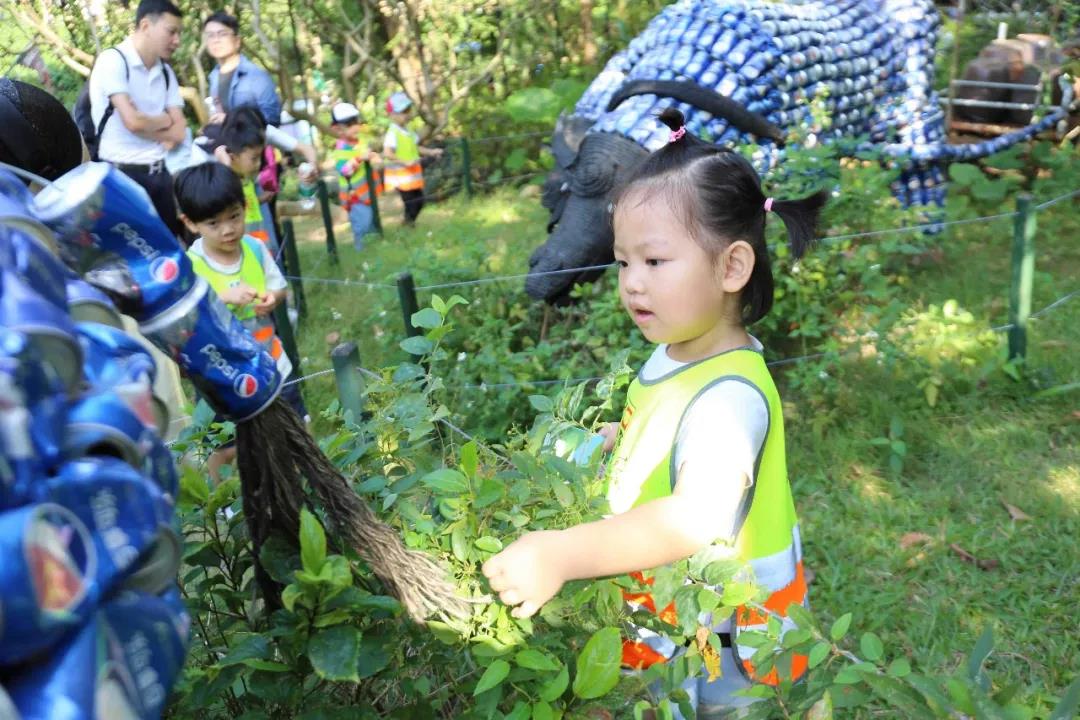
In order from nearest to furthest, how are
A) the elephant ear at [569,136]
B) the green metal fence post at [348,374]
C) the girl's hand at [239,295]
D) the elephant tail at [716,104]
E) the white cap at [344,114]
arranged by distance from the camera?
1. the green metal fence post at [348,374]
2. the girl's hand at [239,295]
3. the elephant tail at [716,104]
4. the elephant ear at [569,136]
5. the white cap at [344,114]

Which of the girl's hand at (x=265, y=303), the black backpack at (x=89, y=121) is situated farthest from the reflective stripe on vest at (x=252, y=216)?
A: the girl's hand at (x=265, y=303)

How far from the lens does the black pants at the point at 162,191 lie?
15.8ft

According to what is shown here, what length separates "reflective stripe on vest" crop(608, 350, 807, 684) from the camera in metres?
1.71

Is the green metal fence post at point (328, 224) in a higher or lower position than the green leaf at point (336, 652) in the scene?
lower

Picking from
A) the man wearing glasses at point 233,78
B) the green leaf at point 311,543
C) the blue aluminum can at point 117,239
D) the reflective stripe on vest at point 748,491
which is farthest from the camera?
the man wearing glasses at point 233,78

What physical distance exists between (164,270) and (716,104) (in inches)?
161

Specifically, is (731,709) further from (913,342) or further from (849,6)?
(849,6)

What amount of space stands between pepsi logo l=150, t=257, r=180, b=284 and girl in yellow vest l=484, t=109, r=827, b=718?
76 cm

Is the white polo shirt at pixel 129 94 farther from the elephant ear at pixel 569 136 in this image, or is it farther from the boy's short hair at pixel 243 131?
the elephant ear at pixel 569 136

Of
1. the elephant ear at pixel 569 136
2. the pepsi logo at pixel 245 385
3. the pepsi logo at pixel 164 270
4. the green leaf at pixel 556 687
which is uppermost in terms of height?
the pepsi logo at pixel 164 270

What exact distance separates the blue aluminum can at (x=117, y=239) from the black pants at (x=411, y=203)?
7.74 meters

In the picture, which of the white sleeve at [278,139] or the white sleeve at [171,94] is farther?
the white sleeve at [278,139]

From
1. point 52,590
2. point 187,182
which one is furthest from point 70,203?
point 187,182

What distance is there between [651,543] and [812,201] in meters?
0.79
